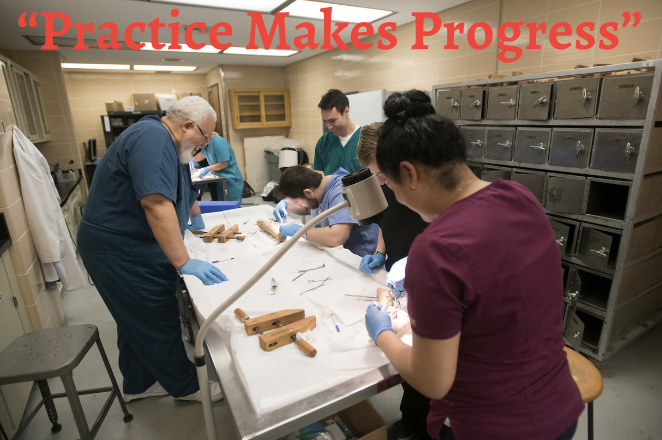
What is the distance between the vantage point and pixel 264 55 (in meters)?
5.64

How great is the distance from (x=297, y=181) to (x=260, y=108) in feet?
17.4

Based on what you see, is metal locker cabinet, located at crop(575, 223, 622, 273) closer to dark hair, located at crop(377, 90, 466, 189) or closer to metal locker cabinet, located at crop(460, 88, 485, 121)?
metal locker cabinet, located at crop(460, 88, 485, 121)

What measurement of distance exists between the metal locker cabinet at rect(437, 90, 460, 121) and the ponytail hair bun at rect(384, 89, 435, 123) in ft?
6.56

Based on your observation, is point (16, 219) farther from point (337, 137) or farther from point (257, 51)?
point (257, 51)

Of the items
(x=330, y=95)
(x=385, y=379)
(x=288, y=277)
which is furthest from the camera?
(x=330, y=95)

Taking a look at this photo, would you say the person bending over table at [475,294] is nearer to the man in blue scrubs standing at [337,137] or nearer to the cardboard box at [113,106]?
the man in blue scrubs standing at [337,137]

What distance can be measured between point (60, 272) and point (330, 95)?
2.22 meters

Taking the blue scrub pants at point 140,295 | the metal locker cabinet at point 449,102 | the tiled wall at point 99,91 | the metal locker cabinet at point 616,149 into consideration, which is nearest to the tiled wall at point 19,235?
the blue scrub pants at point 140,295

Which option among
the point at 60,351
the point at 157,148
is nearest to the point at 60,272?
the point at 60,351

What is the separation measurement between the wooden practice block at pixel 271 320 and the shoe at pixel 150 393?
119 cm

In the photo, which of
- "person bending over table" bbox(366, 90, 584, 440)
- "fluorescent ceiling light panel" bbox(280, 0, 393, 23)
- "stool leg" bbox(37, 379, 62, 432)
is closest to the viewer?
"person bending over table" bbox(366, 90, 584, 440)

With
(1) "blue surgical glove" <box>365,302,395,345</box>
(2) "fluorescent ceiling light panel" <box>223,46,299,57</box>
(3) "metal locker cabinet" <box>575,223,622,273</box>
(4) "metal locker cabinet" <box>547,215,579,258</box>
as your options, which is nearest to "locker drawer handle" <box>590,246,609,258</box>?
(3) "metal locker cabinet" <box>575,223,622,273</box>

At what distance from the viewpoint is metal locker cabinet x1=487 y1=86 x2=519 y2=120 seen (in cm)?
225

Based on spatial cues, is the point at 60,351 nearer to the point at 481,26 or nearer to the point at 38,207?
the point at 38,207
